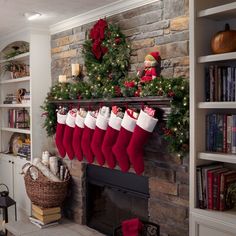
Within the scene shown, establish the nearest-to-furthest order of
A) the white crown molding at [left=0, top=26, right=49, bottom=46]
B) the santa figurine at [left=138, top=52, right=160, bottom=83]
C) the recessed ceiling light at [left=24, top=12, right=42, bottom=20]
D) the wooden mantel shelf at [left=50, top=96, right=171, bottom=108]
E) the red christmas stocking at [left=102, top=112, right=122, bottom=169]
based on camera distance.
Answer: the wooden mantel shelf at [left=50, top=96, right=171, bottom=108], the santa figurine at [left=138, top=52, right=160, bottom=83], the red christmas stocking at [left=102, top=112, right=122, bottom=169], the recessed ceiling light at [left=24, top=12, right=42, bottom=20], the white crown molding at [left=0, top=26, right=49, bottom=46]

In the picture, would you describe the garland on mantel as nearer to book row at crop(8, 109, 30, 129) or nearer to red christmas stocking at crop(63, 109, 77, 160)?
red christmas stocking at crop(63, 109, 77, 160)

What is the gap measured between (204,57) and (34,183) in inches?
89.6

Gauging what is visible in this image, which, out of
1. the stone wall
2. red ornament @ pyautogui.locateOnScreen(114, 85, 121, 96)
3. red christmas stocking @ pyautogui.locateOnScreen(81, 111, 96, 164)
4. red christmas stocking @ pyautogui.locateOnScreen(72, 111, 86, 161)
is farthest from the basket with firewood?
red ornament @ pyautogui.locateOnScreen(114, 85, 121, 96)

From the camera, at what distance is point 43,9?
335 cm

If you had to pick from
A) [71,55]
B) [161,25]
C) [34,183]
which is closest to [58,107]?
[71,55]

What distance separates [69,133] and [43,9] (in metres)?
1.22

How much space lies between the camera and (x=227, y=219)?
2002mm

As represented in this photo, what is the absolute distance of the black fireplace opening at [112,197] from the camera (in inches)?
121

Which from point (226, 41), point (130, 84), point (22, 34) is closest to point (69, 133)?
point (130, 84)

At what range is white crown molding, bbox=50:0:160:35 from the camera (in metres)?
3.03

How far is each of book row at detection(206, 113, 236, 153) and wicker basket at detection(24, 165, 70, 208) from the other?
6.25 feet

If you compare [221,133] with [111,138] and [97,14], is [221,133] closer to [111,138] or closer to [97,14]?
[111,138]

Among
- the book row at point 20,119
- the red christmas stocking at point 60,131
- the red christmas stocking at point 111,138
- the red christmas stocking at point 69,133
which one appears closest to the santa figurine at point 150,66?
the red christmas stocking at point 111,138

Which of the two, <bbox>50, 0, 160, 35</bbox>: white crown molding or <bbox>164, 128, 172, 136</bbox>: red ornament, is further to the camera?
<bbox>50, 0, 160, 35</bbox>: white crown molding
